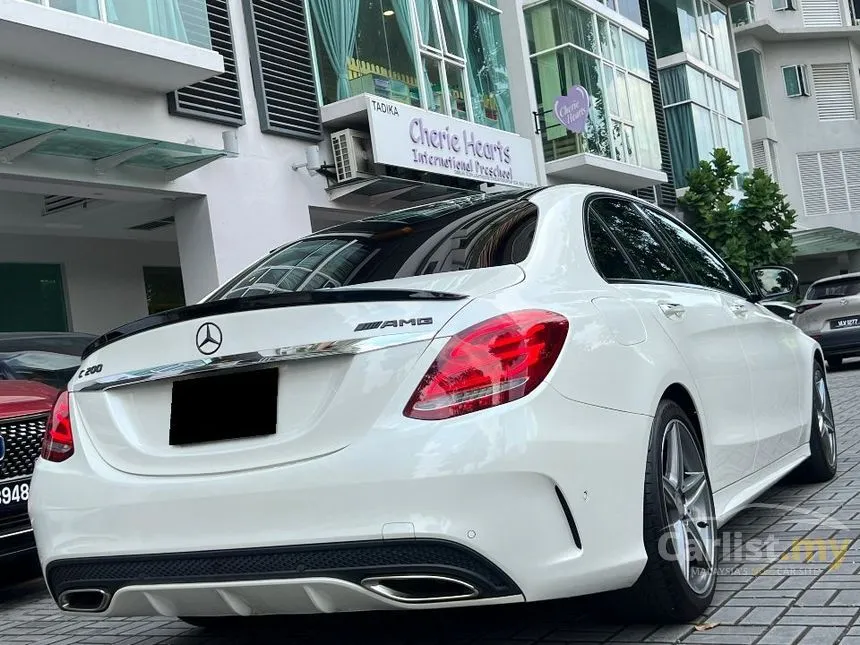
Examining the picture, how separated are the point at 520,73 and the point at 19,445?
17.4 m

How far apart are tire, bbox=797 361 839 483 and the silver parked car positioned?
10457 mm

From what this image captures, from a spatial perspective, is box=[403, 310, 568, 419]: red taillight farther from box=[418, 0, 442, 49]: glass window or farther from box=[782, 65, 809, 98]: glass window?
box=[782, 65, 809, 98]: glass window

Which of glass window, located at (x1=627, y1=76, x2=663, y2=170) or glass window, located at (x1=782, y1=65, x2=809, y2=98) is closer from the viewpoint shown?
glass window, located at (x1=627, y1=76, x2=663, y2=170)

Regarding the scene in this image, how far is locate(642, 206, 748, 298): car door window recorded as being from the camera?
185 inches

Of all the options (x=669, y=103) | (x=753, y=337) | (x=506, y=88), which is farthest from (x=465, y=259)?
(x=669, y=103)

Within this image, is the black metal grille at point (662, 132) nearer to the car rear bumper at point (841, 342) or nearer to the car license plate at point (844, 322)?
the car license plate at point (844, 322)

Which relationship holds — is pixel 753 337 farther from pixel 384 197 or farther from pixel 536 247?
pixel 384 197

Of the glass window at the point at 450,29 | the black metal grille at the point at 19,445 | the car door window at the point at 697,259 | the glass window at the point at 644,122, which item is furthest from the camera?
the glass window at the point at 644,122

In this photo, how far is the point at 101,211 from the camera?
14.5 meters

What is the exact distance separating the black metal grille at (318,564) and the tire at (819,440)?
3.30m

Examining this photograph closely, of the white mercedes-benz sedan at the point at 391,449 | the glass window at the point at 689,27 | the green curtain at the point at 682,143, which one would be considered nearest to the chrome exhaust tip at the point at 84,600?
the white mercedes-benz sedan at the point at 391,449

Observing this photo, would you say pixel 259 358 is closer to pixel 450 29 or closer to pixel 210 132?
pixel 210 132

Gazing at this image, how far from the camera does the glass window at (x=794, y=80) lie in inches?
1543

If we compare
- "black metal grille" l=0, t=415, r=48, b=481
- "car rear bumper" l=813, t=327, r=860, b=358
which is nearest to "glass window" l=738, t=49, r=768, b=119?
"car rear bumper" l=813, t=327, r=860, b=358
